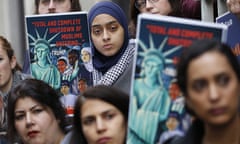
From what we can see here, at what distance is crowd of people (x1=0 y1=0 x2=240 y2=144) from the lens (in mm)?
2639

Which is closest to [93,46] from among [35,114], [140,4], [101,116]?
[140,4]

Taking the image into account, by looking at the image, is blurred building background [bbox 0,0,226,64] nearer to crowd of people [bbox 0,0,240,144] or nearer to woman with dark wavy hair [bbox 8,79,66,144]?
crowd of people [bbox 0,0,240,144]

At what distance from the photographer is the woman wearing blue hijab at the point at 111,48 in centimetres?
436

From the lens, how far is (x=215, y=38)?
9.59ft

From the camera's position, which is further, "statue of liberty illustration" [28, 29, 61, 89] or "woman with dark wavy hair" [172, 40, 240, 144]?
"statue of liberty illustration" [28, 29, 61, 89]

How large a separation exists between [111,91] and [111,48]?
3.01 ft

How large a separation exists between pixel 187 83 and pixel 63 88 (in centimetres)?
172

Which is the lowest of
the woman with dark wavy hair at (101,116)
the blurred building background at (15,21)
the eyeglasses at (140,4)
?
the blurred building background at (15,21)

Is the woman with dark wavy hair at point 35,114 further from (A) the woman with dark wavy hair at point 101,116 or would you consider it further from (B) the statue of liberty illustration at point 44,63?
(A) the woman with dark wavy hair at point 101,116

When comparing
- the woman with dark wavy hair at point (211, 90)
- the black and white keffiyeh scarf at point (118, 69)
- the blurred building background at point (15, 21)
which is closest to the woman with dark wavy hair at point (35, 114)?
the black and white keffiyeh scarf at point (118, 69)

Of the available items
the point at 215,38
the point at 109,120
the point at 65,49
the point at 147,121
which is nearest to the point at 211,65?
the point at 215,38

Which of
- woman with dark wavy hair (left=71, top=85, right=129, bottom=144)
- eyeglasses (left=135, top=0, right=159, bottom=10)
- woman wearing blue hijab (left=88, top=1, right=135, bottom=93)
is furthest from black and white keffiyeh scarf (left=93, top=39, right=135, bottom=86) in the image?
woman with dark wavy hair (left=71, top=85, right=129, bottom=144)

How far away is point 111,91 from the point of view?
350cm

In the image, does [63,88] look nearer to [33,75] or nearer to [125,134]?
[33,75]
